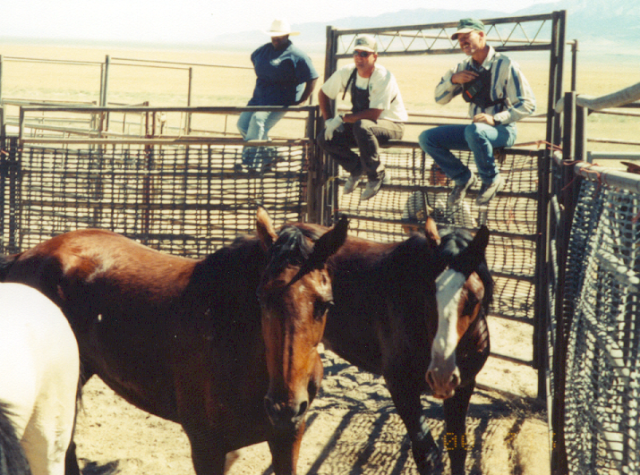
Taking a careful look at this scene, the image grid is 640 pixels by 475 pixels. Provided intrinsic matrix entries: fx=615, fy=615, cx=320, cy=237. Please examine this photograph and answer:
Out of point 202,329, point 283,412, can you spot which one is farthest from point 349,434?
point 283,412

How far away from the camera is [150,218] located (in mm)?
6102

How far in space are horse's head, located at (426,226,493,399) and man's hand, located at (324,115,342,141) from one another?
2264mm

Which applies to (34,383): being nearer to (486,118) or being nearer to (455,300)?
(455,300)

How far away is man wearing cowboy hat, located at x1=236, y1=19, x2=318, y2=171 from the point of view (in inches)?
253

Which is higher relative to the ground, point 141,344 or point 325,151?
point 325,151

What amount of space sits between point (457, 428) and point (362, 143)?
100 inches

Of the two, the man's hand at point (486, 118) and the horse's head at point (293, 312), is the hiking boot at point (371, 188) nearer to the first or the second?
the man's hand at point (486, 118)

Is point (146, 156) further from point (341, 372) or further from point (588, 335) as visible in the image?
point (588, 335)

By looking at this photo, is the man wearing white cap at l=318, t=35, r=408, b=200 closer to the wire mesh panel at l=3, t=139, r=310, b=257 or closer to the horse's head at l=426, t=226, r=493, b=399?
the wire mesh panel at l=3, t=139, r=310, b=257

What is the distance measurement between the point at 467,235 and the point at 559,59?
2207 mm

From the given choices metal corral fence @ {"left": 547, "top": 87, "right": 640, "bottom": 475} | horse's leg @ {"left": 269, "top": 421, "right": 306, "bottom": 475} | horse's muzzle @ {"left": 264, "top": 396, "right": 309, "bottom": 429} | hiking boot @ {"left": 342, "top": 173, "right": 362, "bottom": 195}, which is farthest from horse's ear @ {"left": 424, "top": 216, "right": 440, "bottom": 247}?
hiking boot @ {"left": 342, "top": 173, "right": 362, "bottom": 195}

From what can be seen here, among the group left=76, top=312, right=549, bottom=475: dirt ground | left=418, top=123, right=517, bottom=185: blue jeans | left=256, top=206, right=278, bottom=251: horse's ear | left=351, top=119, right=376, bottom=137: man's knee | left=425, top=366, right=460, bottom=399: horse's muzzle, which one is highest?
left=351, top=119, right=376, bottom=137: man's knee

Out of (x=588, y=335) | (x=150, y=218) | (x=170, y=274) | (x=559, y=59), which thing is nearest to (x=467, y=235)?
(x=588, y=335)

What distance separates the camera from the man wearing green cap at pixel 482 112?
4.89 meters
